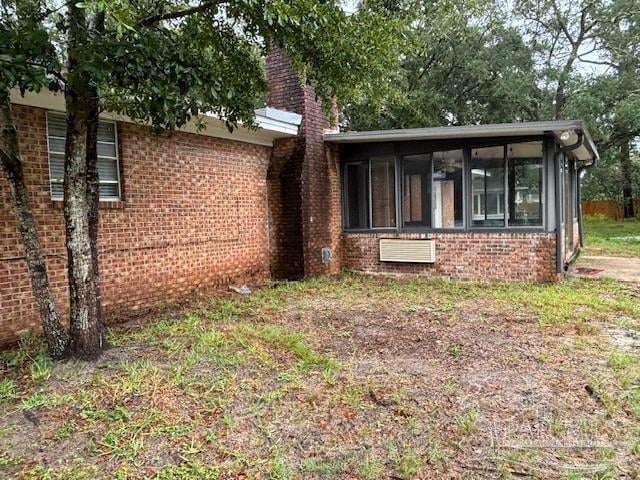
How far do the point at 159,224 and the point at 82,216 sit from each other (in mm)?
2584

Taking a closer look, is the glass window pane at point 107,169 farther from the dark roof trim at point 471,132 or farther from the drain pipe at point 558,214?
the drain pipe at point 558,214

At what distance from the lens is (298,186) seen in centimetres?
829

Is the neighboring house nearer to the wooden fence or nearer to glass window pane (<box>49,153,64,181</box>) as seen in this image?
glass window pane (<box>49,153,64,181</box>)

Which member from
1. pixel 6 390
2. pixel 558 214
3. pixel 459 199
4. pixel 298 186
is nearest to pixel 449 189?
pixel 459 199

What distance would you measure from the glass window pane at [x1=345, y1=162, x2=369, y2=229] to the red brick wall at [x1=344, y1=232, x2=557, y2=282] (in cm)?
49

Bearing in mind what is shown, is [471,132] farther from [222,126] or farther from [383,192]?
[222,126]

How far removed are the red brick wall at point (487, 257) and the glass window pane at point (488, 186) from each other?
0.30 metres

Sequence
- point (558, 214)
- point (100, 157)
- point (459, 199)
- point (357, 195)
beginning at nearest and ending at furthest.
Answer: point (100, 157)
point (558, 214)
point (459, 199)
point (357, 195)

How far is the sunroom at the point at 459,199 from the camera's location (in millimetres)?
7508

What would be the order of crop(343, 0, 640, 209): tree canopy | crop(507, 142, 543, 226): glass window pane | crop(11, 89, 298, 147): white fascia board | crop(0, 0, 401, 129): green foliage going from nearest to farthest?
crop(0, 0, 401, 129): green foliage, crop(11, 89, 298, 147): white fascia board, crop(507, 142, 543, 226): glass window pane, crop(343, 0, 640, 209): tree canopy

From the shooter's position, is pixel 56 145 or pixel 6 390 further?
pixel 56 145

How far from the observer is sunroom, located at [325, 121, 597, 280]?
7508 mm

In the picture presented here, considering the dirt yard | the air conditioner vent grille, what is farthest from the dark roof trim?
the dirt yard

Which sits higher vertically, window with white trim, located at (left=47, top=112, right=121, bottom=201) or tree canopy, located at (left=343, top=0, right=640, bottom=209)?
tree canopy, located at (left=343, top=0, right=640, bottom=209)
